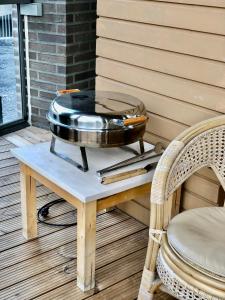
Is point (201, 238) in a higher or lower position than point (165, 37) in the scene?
lower

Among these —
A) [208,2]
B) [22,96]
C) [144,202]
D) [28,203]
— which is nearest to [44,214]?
[28,203]

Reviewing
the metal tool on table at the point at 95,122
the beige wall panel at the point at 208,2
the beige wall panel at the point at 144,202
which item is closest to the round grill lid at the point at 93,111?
the metal tool on table at the point at 95,122

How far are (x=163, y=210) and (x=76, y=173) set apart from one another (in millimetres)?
426

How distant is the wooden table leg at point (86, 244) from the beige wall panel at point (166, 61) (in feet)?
2.32

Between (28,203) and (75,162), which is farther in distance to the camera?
(28,203)

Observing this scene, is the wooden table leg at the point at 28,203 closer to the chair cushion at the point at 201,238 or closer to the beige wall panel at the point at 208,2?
the chair cushion at the point at 201,238

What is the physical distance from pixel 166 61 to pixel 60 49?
1.49 metres

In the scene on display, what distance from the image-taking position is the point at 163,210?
159 centimetres

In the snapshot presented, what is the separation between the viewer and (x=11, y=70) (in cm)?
354

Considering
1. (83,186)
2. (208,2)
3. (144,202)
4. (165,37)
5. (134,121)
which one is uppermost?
(208,2)

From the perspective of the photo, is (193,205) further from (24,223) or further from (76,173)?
(24,223)

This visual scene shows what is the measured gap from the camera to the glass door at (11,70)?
133 inches

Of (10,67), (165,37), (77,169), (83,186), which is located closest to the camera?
(83,186)

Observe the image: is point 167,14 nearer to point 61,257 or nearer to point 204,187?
point 204,187
